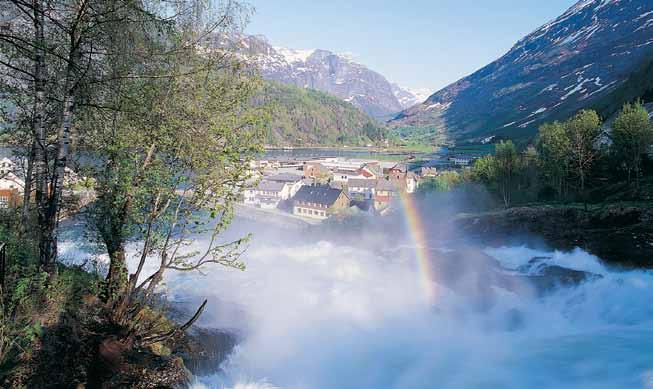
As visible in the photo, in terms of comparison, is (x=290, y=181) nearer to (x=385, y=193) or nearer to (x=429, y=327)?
(x=385, y=193)

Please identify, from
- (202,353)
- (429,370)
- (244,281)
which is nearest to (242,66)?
(202,353)

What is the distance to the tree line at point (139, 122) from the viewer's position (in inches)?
340

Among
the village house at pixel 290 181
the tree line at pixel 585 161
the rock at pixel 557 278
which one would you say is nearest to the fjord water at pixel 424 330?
the rock at pixel 557 278

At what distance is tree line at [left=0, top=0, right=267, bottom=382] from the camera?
8.63m

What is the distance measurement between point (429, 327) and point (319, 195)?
55.6 metres

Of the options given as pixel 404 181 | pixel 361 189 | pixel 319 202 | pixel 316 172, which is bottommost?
Answer: pixel 319 202

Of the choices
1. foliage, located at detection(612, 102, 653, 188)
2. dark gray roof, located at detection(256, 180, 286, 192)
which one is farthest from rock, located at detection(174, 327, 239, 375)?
dark gray roof, located at detection(256, 180, 286, 192)

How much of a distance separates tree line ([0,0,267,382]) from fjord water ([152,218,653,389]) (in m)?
4.58

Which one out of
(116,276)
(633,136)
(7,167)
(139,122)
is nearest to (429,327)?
(116,276)

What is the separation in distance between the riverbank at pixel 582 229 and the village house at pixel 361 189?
40.8m

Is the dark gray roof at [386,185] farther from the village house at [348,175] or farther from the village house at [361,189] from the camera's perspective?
the village house at [348,175]

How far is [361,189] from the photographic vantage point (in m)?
91.4

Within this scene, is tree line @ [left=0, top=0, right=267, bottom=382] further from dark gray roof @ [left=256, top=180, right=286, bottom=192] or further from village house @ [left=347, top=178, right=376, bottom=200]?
village house @ [left=347, top=178, right=376, bottom=200]

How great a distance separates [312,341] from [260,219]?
53797mm
